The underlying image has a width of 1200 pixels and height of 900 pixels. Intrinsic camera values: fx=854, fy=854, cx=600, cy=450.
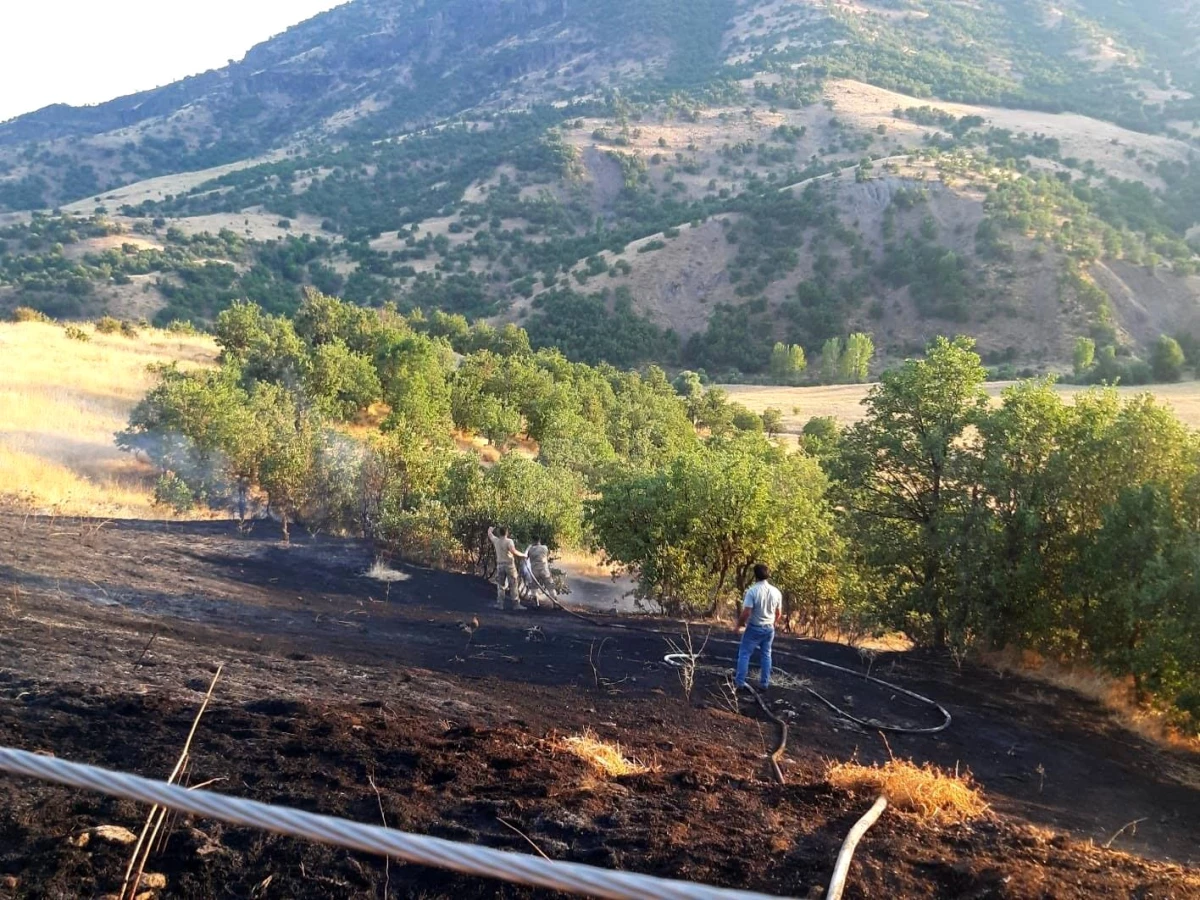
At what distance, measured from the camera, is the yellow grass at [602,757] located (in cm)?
568

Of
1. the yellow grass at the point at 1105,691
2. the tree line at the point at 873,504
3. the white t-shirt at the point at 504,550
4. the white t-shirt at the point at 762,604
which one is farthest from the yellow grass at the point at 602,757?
the white t-shirt at the point at 504,550

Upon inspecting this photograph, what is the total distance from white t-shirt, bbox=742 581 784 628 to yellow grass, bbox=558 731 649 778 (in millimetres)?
3029

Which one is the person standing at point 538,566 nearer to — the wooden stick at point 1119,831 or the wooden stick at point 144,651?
the wooden stick at point 144,651

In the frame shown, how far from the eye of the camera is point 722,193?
298 feet

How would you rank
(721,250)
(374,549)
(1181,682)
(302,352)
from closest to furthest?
(1181,682)
(374,549)
(302,352)
(721,250)

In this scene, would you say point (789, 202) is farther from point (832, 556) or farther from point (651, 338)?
point (832, 556)

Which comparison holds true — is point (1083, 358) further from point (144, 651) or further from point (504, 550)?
point (144, 651)

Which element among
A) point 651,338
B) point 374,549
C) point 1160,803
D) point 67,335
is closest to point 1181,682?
point 1160,803

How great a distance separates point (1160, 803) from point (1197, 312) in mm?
76474

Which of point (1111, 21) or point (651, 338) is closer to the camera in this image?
point (651, 338)

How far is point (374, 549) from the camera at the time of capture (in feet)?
55.2

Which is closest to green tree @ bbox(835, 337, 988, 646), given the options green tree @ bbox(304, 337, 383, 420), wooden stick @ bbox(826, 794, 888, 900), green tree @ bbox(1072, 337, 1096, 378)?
wooden stick @ bbox(826, 794, 888, 900)

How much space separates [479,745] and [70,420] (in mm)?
20083

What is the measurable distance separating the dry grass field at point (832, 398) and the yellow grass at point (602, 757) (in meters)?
37.4
